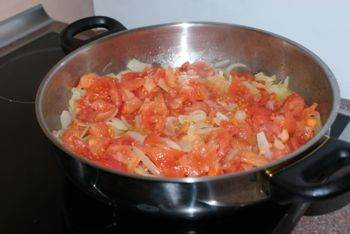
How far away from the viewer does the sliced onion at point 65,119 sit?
1.01m

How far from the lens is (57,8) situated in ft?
4.88

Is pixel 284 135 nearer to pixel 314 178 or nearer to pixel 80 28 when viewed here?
pixel 314 178

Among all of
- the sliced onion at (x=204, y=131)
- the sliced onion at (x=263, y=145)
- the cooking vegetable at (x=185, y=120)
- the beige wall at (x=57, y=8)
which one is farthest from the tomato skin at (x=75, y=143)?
the beige wall at (x=57, y=8)

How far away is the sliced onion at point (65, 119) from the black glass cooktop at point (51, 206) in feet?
0.19

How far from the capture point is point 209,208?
693 millimetres

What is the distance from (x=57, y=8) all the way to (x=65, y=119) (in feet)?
1.98

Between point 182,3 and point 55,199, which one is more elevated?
point 182,3

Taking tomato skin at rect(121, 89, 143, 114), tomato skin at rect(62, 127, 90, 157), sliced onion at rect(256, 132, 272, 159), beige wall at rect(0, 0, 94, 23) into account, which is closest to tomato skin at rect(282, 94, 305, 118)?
sliced onion at rect(256, 132, 272, 159)

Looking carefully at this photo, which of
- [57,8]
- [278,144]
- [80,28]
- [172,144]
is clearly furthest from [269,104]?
[57,8]

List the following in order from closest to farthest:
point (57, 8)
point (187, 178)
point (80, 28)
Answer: point (187, 178) < point (80, 28) < point (57, 8)

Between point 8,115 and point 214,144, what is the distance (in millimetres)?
527

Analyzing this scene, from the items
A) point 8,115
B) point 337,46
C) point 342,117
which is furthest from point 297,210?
point 8,115

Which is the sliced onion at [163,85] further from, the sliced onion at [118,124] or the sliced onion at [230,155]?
the sliced onion at [230,155]

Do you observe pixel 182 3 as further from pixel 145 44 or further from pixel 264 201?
pixel 264 201
